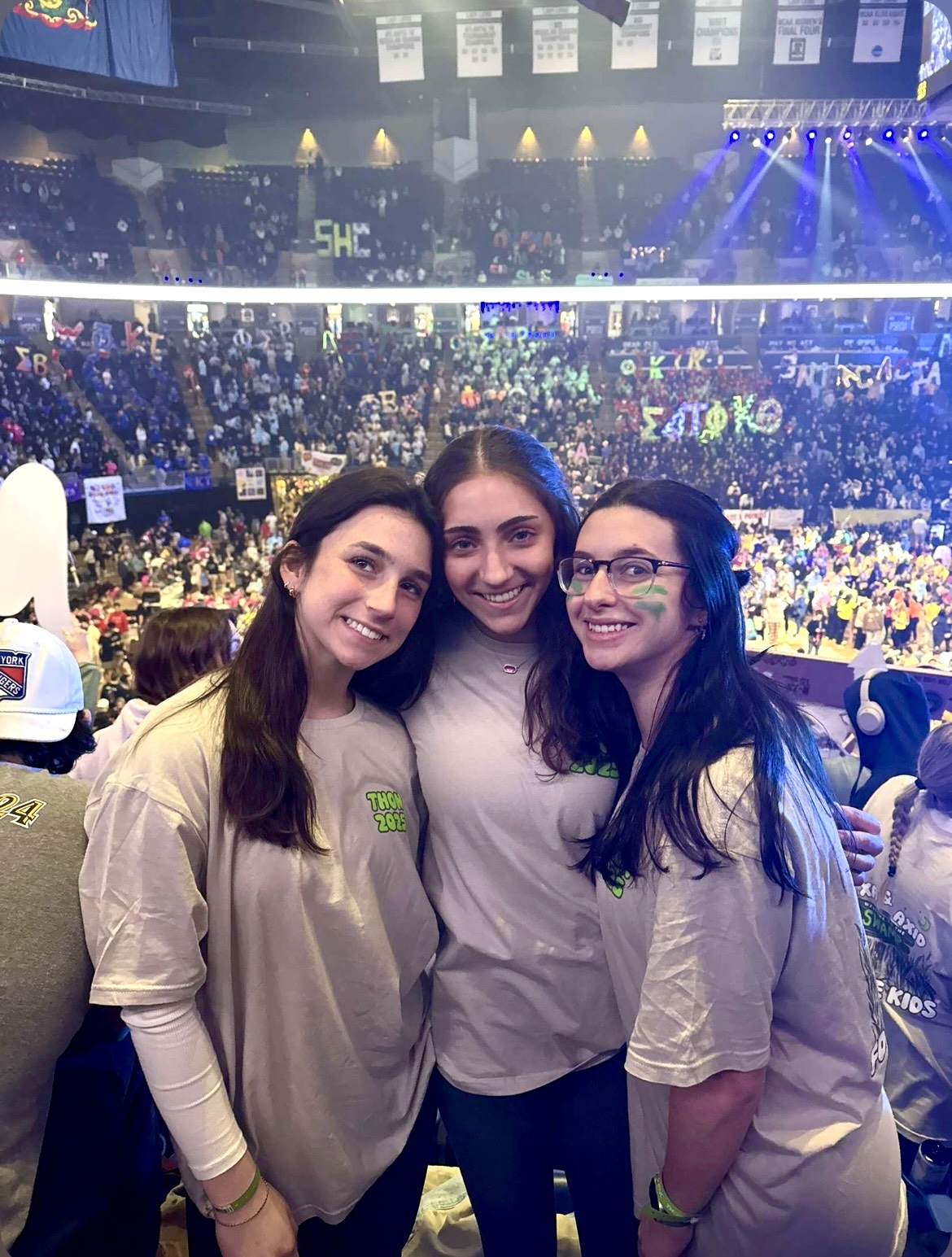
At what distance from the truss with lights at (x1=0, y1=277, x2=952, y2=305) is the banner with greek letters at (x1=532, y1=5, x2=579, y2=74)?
3499mm

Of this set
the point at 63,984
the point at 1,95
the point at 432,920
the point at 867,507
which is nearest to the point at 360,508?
the point at 432,920

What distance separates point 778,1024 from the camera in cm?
119

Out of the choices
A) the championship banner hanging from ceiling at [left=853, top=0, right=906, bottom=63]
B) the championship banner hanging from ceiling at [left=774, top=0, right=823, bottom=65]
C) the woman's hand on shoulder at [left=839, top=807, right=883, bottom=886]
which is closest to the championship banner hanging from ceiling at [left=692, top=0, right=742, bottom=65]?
the championship banner hanging from ceiling at [left=774, top=0, right=823, bottom=65]

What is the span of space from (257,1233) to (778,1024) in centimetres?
88

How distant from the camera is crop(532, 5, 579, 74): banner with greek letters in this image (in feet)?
25.5

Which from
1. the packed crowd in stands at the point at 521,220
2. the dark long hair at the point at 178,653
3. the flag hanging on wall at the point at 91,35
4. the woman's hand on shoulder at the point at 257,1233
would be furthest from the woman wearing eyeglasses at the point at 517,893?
the packed crowd in stands at the point at 521,220

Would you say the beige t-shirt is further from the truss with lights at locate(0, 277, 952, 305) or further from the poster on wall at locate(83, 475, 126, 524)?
the truss with lights at locate(0, 277, 952, 305)

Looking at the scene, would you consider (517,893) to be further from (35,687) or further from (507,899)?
(35,687)

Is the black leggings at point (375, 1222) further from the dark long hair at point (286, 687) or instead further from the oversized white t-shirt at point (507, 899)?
the dark long hair at point (286, 687)

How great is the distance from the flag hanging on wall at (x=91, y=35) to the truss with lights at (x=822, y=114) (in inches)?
260

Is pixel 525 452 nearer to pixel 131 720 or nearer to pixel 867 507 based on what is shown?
pixel 131 720

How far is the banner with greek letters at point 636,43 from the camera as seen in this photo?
7.76 m

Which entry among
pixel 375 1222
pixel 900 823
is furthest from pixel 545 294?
pixel 375 1222

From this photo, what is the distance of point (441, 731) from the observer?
1.37 metres
